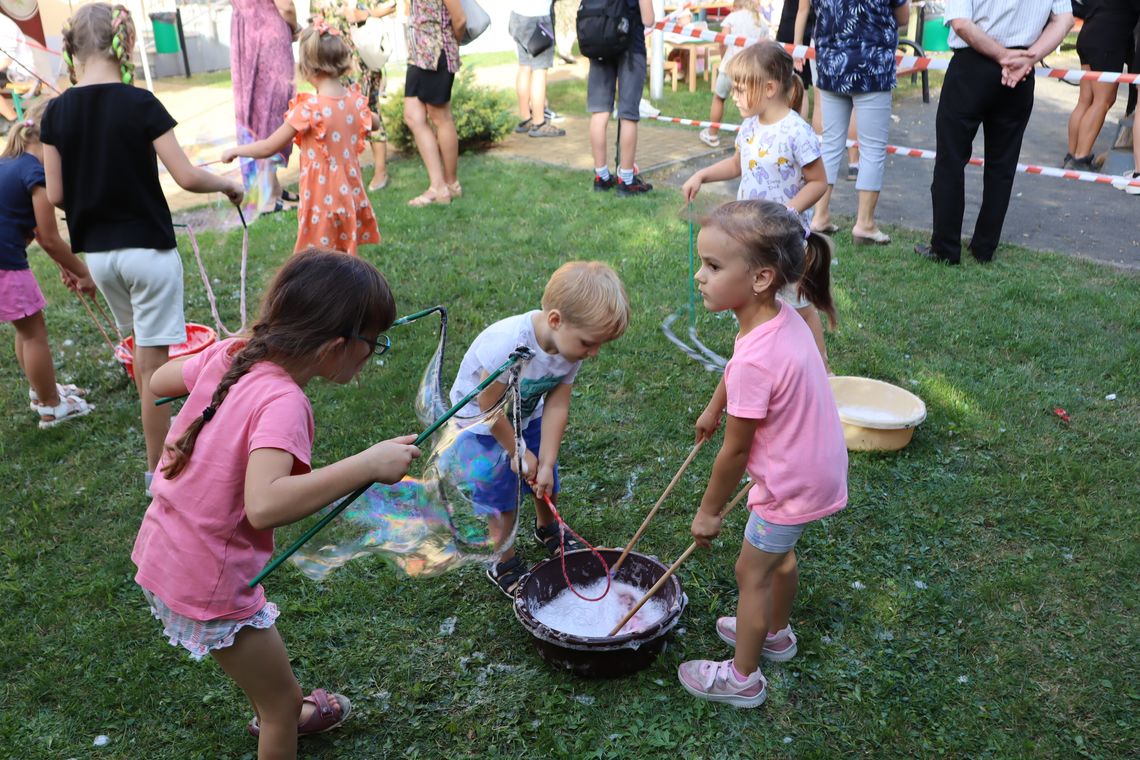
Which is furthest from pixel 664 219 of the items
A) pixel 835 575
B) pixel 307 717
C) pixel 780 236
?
pixel 307 717

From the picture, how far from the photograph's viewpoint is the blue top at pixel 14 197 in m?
4.41

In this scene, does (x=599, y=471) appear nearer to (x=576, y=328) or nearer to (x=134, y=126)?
(x=576, y=328)

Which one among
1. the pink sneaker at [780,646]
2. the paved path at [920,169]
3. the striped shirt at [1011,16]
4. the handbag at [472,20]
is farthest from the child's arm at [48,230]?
the striped shirt at [1011,16]

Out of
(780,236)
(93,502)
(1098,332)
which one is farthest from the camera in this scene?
(1098,332)

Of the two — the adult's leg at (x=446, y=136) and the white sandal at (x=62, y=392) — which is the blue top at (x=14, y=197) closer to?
the white sandal at (x=62, y=392)

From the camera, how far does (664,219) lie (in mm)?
7414

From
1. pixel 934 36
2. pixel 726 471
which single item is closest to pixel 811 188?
pixel 726 471

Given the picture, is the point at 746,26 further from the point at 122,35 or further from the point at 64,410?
the point at 64,410

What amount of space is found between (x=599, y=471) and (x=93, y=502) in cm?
225

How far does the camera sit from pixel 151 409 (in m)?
3.83

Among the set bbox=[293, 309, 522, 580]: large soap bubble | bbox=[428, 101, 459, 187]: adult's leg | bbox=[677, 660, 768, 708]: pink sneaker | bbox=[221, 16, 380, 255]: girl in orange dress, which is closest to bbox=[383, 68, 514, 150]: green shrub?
bbox=[428, 101, 459, 187]: adult's leg

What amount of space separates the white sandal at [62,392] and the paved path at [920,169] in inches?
68.0

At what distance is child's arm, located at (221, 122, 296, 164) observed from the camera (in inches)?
195

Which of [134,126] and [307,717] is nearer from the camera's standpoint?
[307,717]
